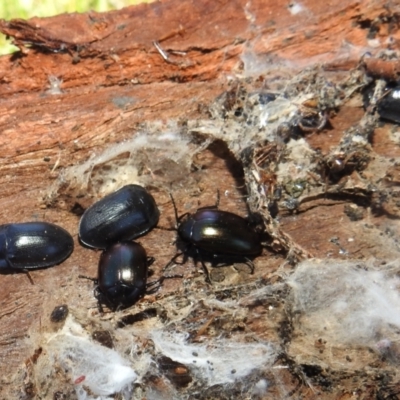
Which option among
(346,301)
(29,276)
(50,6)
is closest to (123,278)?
(29,276)

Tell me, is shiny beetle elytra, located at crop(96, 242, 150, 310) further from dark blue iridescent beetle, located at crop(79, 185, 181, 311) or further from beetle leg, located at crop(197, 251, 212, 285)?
beetle leg, located at crop(197, 251, 212, 285)

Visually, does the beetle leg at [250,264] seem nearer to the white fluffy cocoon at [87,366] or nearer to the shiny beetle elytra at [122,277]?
the shiny beetle elytra at [122,277]

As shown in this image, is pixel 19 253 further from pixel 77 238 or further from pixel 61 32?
pixel 61 32

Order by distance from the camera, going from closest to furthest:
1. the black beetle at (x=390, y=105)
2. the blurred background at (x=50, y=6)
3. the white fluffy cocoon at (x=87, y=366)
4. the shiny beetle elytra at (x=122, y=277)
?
the white fluffy cocoon at (x=87, y=366) < the shiny beetle elytra at (x=122, y=277) < the black beetle at (x=390, y=105) < the blurred background at (x=50, y=6)

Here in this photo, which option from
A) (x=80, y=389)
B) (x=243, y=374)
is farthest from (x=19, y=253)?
(x=243, y=374)

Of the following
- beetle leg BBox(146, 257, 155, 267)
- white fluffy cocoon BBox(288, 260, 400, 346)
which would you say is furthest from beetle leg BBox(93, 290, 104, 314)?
white fluffy cocoon BBox(288, 260, 400, 346)

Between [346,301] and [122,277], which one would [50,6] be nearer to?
[122,277]

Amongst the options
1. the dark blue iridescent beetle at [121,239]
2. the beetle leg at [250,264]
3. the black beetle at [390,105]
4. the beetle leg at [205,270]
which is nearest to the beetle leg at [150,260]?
the dark blue iridescent beetle at [121,239]
